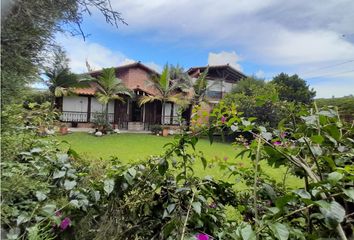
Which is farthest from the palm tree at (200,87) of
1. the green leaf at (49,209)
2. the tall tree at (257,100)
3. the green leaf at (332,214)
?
the green leaf at (332,214)

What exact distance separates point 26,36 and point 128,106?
70.9 ft

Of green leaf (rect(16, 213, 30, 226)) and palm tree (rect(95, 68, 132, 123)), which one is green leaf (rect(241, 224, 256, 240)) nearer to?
green leaf (rect(16, 213, 30, 226))

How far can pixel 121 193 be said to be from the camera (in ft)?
5.55

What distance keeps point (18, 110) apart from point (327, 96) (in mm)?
16901

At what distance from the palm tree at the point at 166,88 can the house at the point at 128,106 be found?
0.74 meters

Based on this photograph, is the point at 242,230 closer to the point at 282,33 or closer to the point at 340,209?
the point at 340,209

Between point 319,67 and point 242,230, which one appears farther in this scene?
point 319,67

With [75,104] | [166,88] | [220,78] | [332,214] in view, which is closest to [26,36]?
[332,214]

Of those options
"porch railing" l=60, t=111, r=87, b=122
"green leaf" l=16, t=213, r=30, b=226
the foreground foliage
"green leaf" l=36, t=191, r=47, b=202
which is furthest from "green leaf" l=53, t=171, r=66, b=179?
"porch railing" l=60, t=111, r=87, b=122

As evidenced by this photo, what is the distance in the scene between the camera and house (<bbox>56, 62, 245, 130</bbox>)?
2020 centimetres

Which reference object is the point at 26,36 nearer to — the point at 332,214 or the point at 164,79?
the point at 332,214

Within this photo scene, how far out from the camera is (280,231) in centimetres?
105

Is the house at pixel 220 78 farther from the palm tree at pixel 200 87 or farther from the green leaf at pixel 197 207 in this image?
the green leaf at pixel 197 207

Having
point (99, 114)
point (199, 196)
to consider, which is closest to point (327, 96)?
point (99, 114)
